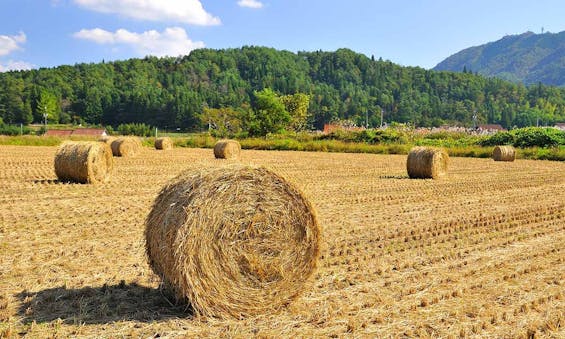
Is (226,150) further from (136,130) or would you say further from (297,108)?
(136,130)

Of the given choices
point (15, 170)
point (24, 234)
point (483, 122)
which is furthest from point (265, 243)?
point (483, 122)

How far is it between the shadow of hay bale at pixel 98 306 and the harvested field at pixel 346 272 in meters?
0.01

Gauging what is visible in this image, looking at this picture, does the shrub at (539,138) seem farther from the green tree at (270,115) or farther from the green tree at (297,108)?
the green tree at (297,108)

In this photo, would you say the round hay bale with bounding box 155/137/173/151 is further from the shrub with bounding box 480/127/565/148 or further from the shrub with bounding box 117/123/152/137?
the shrub with bounding box 117/123/152/137

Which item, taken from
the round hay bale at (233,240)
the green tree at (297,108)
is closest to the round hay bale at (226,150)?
the round hay bale at (233,240)

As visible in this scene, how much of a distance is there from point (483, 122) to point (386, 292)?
432 ft

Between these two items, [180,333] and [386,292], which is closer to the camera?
[180,333]

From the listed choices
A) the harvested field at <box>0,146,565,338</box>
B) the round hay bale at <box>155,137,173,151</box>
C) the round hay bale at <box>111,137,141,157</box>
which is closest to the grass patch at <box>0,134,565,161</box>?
the round hay bale at <box>155,137,173,151</box>

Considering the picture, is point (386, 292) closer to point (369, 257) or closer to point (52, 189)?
point (369, 257)

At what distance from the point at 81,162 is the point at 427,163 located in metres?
12.2

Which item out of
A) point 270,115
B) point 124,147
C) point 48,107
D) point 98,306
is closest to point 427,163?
point 98,306

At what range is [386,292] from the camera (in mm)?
6680

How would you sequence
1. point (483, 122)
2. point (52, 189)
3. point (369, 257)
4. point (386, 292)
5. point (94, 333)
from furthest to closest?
point (483, 122)
point (52, 189)
point (369, 257)
point (386, 292)
point (94, 333)

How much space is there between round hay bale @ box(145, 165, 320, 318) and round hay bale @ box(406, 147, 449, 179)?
1543 cm
